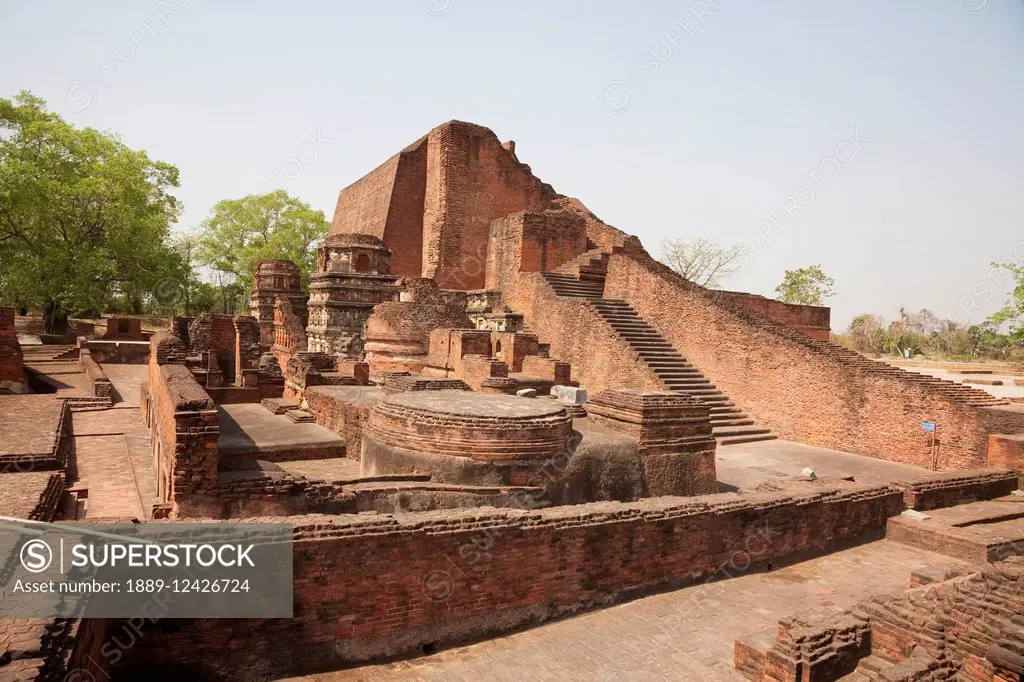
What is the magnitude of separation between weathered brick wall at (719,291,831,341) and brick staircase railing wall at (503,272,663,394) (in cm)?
610

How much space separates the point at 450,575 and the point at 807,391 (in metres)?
9.45

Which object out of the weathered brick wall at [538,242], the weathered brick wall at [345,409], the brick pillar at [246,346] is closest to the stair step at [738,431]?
the weathered brick wall at [345,409]

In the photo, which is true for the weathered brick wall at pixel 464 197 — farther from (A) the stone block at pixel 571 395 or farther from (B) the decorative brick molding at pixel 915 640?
(B) the decorative brick molding at pixel 915 640

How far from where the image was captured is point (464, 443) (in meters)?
6.24

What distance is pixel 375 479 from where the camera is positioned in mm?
6246

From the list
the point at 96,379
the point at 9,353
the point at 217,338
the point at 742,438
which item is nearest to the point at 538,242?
the point at 742,438

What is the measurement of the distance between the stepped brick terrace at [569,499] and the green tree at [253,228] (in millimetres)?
25840

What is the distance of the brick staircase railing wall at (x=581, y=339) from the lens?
12840 millimetres

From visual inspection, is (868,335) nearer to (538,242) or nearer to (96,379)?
(538,242)

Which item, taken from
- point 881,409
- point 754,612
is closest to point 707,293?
point 881,409

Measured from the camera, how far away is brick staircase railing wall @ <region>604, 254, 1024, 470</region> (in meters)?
9.94

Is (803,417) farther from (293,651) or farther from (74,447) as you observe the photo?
(74,447)

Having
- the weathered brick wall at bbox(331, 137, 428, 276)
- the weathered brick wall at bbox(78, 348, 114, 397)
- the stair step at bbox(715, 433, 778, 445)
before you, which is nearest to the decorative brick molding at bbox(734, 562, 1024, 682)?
the stair step at bbox(715, 433, 778, 445)

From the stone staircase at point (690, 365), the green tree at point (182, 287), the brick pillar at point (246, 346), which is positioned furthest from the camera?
the green tree at point (182, 287)
